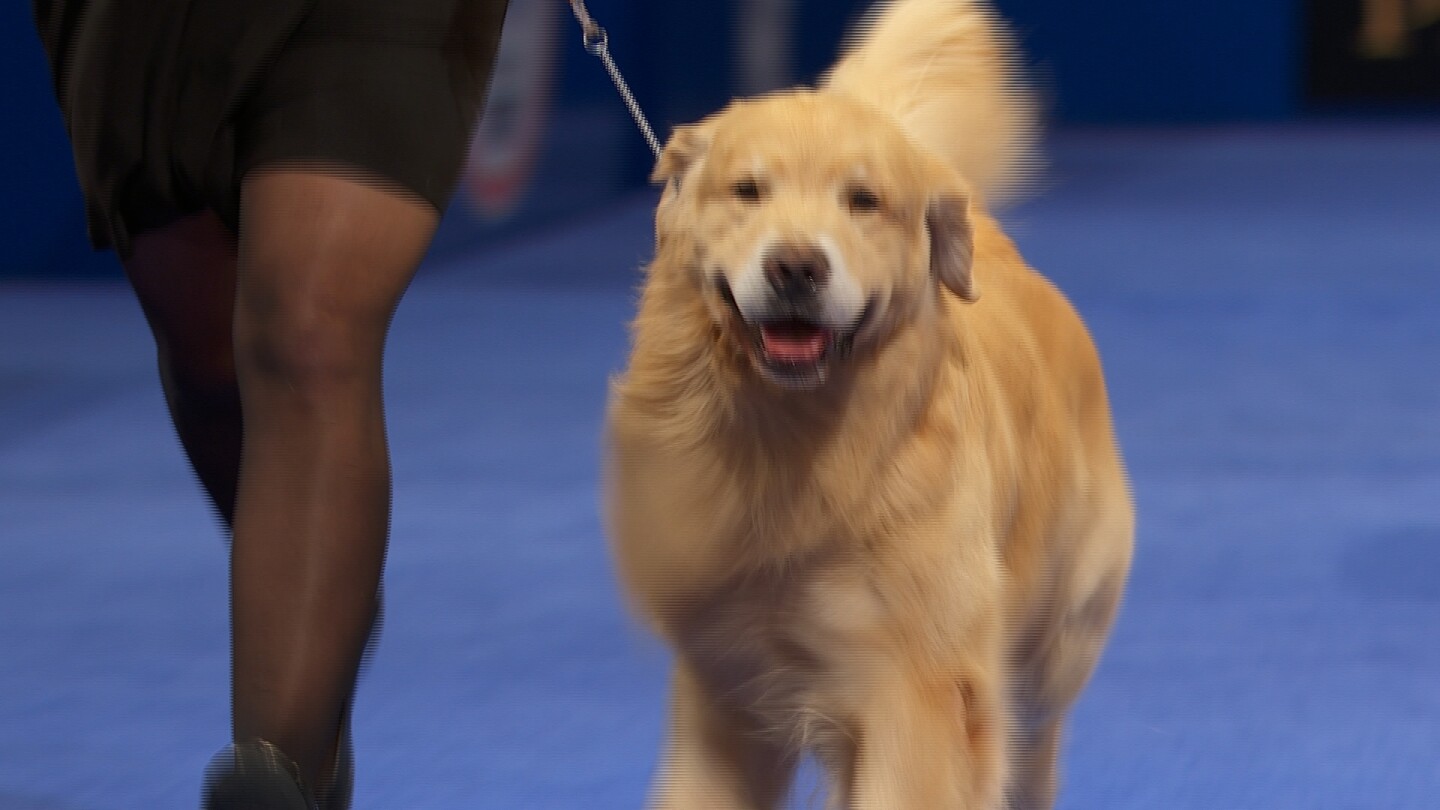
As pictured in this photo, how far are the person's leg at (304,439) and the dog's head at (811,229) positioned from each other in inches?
13.5

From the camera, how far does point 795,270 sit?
1.90 metres

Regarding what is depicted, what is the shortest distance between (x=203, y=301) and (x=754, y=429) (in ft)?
2.52

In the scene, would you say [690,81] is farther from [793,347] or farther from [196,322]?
[793,347]

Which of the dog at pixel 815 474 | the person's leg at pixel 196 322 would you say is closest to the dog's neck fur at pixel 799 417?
the dog at pixel 815 474

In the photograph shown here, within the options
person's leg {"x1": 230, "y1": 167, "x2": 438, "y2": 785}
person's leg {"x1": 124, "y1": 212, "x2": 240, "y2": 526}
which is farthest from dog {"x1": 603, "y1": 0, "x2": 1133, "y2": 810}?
person's leg {"x1": 124, "y1": 212, "x2": 240, "y2": 526}

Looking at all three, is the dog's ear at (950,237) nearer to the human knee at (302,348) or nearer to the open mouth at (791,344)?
the open mouth at (791,344)

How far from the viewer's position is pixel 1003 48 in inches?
107

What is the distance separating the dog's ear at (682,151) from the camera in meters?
2.14

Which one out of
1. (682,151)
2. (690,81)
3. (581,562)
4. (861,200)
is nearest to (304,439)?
(682,151)

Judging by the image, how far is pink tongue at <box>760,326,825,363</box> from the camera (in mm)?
1979

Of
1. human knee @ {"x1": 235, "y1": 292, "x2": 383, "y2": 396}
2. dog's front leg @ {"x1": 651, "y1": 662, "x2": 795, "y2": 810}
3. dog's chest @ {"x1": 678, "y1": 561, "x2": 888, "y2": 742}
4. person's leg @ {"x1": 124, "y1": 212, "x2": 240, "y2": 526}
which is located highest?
human knee @ {"x1": 235, "y1": 292, "x2": 383, "y2": 396}

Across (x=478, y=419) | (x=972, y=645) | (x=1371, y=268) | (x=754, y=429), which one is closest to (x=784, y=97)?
(x=754, y=429)

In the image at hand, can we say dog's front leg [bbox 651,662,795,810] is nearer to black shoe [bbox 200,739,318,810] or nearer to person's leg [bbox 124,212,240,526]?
black shoe [bbox 200,739,318,810]

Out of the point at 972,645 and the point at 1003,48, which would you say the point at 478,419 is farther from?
the point at 972,645
